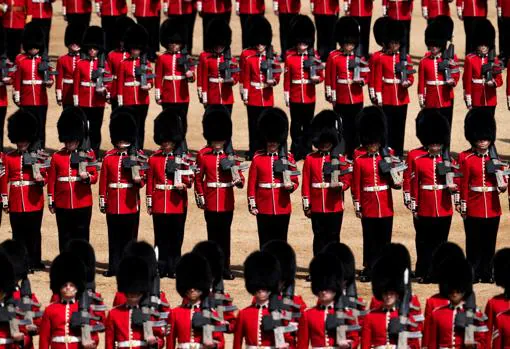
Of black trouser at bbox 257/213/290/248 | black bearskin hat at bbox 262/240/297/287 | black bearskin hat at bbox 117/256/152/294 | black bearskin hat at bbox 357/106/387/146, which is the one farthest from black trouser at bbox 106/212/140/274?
black bearskin hat at bbox 117/256/152/294

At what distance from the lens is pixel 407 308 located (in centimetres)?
1521

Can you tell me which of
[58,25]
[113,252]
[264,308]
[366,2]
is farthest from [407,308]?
[58,25]

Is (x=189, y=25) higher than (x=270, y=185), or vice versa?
(x=189, y=25)

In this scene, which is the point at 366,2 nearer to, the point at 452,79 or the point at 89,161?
the point at 452,79

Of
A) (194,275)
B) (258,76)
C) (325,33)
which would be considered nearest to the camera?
(194,275)

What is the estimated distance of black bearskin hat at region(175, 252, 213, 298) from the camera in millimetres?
15234

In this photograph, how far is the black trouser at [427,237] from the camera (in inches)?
715

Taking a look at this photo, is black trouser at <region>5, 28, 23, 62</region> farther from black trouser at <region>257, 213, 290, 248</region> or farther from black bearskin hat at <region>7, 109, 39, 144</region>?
black trouser at <region>257, 213, 290, 248</region>

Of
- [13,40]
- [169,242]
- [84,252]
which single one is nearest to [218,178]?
[169,242]

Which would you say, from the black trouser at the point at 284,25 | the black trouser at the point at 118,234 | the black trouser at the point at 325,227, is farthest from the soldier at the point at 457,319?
the black trouser at the point at 284,25

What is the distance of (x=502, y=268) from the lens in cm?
1561

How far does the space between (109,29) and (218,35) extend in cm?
272

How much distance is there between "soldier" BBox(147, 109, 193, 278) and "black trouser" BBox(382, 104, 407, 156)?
335cm

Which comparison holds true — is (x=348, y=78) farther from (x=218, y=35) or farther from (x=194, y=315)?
(x=194, y=315)
